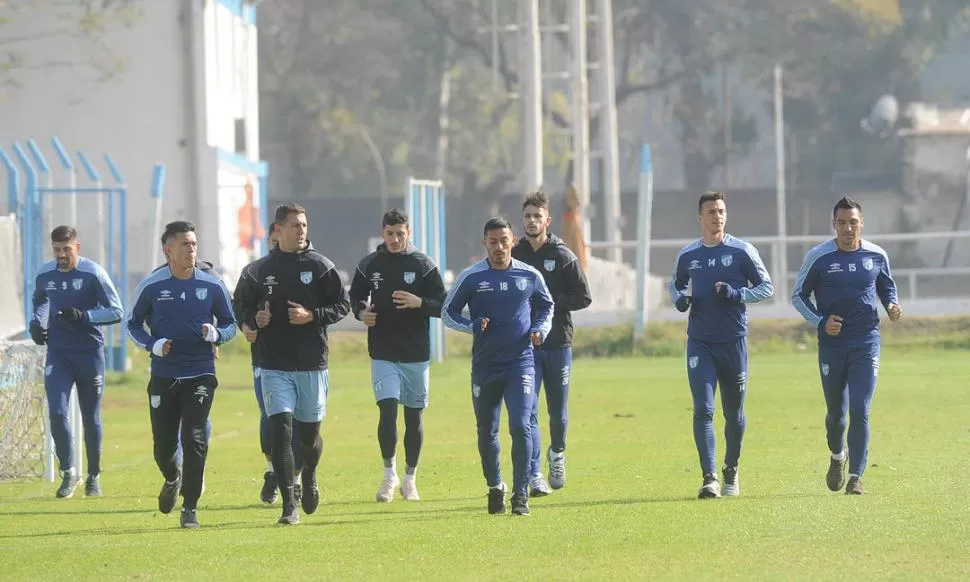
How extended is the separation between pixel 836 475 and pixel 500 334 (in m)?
2.61

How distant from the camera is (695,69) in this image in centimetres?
7412

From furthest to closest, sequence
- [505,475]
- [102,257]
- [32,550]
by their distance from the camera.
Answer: [102,257] → [505,475] → [32,550]

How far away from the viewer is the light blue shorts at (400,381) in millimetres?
14234

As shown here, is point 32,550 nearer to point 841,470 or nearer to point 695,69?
point 841,470

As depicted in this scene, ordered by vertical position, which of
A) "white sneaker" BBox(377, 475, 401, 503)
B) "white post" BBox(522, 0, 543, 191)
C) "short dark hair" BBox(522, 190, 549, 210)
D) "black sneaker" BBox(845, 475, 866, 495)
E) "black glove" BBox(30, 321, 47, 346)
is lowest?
"white sneaker" BBox(377, 475, 401, 503)

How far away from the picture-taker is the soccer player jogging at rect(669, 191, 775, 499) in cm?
1372

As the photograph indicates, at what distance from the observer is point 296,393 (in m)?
12.9

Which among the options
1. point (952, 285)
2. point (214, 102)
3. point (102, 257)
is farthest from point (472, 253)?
point (102, 257)

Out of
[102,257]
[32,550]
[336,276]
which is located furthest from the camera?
[102,257]

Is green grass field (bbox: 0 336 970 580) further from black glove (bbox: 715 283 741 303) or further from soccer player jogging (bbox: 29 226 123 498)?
black glove (bbox: 715 283 741 303)

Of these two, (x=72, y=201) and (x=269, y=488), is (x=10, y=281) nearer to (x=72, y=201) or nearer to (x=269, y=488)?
(x=72, y=201)

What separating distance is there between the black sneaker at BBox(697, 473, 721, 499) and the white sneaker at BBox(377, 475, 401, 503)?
7.47 ft

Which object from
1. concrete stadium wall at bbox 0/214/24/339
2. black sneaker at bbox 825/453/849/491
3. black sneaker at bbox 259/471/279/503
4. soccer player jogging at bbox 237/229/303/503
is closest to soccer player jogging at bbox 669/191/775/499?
black sneaker at bbox 825/453/849/491

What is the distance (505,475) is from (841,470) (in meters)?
3.23
